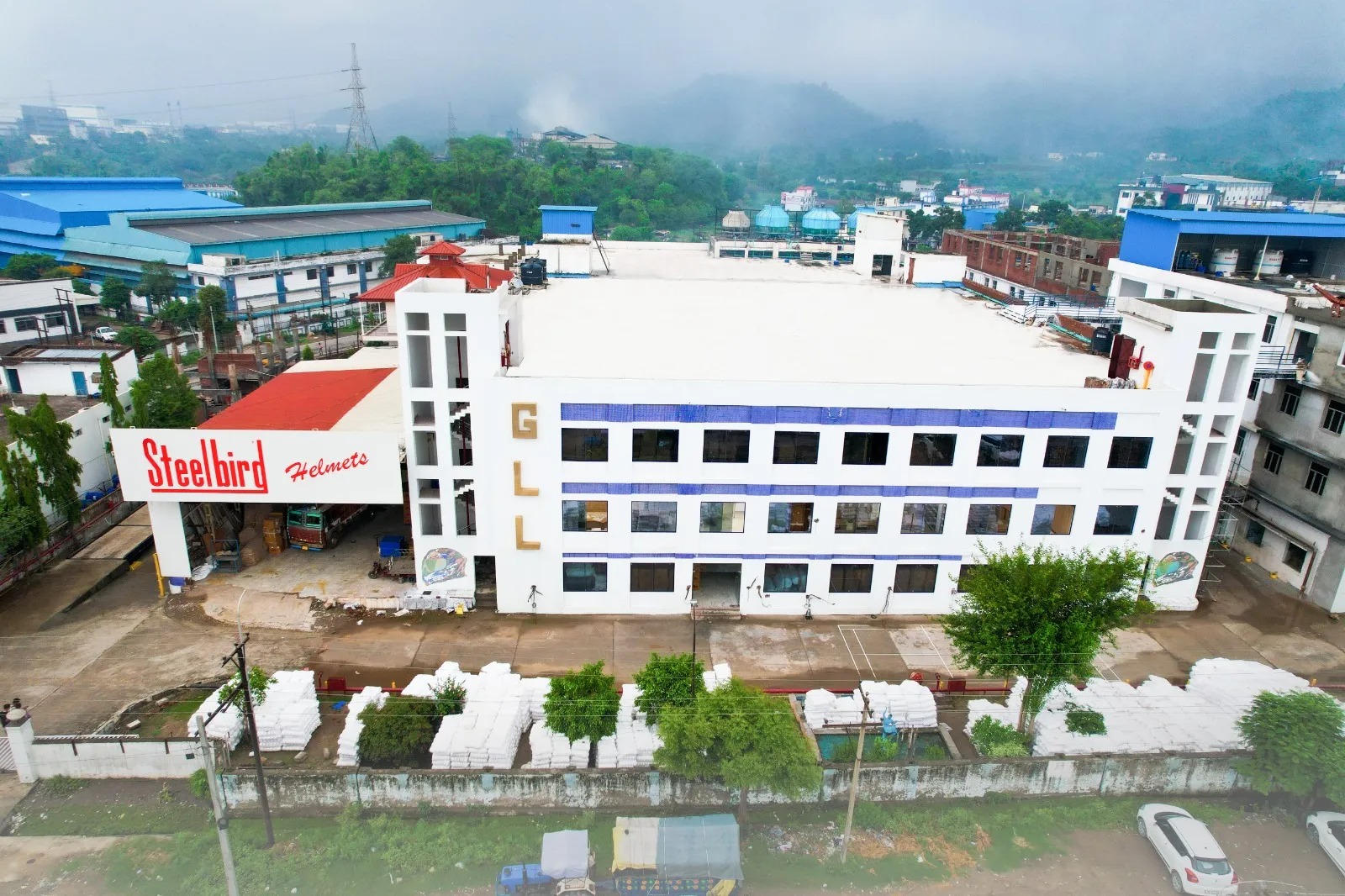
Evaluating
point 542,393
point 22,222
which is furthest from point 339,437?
point 22,222

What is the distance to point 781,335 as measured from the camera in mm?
33500

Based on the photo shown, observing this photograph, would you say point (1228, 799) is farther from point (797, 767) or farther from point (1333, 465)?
point (1333, 465)

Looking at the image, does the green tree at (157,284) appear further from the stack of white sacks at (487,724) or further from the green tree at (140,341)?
the stack of white sacks at (487,724)

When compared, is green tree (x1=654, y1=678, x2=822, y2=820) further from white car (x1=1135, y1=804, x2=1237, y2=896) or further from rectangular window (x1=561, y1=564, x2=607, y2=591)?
rectangular window (x1=561, y1=564, x2=607, y2=591)

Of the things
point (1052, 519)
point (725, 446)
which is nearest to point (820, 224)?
point (1052, 519)

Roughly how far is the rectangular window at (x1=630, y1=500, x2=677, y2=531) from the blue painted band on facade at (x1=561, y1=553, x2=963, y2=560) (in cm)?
97

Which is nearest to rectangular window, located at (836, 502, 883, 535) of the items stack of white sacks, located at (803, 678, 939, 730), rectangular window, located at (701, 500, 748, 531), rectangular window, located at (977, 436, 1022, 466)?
rectangular window, located at (701, 500, 748, 531)

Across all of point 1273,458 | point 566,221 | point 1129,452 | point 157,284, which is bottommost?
point 1273,458

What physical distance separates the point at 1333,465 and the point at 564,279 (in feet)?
117

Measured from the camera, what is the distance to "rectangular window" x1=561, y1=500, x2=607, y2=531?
1078 inches

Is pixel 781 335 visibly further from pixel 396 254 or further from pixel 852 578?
pixel 396 254

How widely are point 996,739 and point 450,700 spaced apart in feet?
48.1

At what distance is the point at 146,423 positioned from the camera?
36406 millimetres

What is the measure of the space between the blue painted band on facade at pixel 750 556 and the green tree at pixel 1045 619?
656 centimetres
